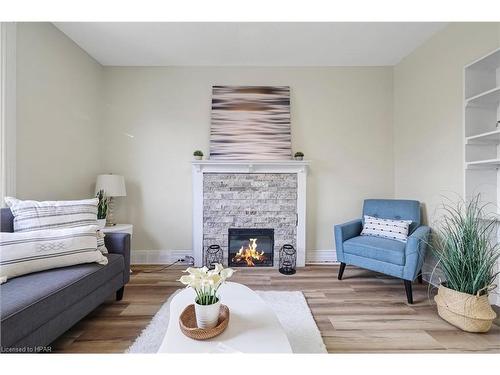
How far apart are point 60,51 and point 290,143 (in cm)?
268

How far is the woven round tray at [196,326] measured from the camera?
3.30 feet

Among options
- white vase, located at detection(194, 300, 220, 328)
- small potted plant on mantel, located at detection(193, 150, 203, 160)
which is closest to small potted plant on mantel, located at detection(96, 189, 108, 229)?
small potted plant on mantel, located at detection(193, 150, 203, 160)

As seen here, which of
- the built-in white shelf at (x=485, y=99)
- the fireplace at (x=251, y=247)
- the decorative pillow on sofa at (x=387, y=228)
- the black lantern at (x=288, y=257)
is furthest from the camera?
the fireplace at (x=251, y=247)

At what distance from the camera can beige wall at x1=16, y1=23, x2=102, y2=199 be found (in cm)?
197

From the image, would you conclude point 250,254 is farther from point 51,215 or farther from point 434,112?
point 434,112

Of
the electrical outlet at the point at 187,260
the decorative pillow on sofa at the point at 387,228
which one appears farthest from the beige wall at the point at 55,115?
the decorative pillow on sofa at the point at 387,228

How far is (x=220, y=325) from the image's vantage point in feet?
3.47

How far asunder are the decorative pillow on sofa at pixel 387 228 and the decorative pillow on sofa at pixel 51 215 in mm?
2643

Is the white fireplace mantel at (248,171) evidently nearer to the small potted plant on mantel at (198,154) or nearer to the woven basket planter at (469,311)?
the small potted plant on mantel at (198,154)

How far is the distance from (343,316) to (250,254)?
4.48 ft

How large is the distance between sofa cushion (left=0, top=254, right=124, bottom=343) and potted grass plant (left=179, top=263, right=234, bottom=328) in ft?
2.59

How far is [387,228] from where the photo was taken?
2426 millimetres

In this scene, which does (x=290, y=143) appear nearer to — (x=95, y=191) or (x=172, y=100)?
(x=172, y=100)

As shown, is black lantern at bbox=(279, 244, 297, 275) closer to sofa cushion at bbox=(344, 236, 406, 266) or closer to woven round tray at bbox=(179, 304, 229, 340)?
sofa cushion at bbox=(344, 236, 406, 266)
